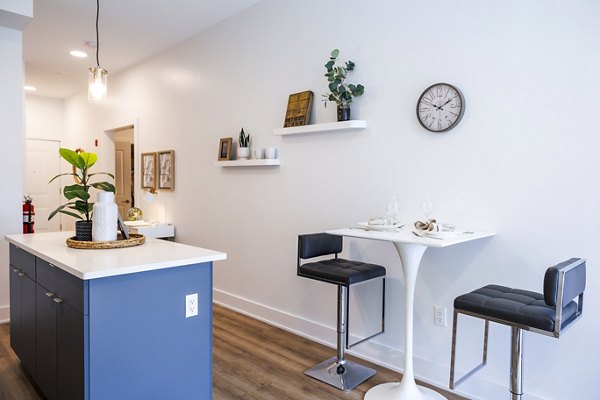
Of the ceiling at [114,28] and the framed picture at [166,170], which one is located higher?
the ceiling at [114,28]

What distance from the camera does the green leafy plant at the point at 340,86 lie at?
2896mm

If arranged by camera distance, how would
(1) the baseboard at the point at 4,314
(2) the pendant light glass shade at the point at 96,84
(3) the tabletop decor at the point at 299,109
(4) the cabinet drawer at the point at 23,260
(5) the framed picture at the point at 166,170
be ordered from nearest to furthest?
(4) the cabinet drawer at the point at 23,260
(2) the pendant light glass shade at the point at 96,84
(3) the tabletop decor at the point at 299,109
(1) the baseboard at the point at 4,314
(5) the framed picture at the point at 166,170

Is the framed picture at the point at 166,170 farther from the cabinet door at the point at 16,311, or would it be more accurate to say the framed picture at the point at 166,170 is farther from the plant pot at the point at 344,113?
the plant pot at the point at 344,113

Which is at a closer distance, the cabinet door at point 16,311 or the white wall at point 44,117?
the cabinet door at point 16,311

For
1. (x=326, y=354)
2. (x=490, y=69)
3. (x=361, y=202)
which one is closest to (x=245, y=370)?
(x=326, y=354)

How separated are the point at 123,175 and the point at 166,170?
8.76 feet

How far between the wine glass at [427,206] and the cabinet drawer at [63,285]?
178 cm

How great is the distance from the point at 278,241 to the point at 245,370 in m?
1.16

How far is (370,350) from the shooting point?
295cm

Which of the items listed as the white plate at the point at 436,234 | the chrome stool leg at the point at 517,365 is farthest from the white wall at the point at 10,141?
the chrome stool leg at the point at 517,365

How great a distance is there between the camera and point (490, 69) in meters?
2.35

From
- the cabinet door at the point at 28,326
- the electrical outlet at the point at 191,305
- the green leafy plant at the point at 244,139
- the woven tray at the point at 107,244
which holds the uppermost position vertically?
the green leafy plant at the point at 244,139

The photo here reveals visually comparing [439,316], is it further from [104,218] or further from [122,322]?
[104,218]

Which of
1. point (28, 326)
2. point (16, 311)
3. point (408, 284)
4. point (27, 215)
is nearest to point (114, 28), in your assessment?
point (27, 215)
